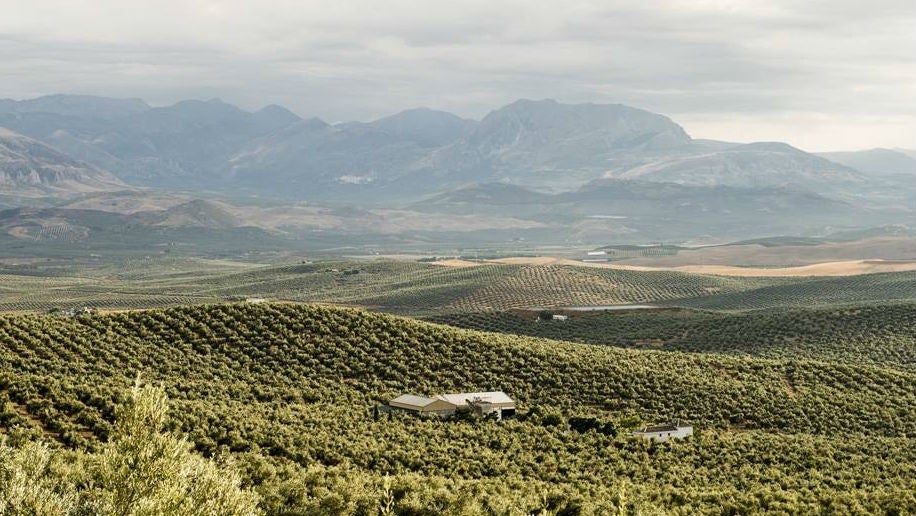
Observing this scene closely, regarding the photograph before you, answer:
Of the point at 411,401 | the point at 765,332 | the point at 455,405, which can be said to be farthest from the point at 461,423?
the point at 765,332

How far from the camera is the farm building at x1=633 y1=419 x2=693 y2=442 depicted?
173 ft

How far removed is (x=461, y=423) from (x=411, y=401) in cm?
397

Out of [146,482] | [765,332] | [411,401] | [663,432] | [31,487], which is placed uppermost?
[146,482]

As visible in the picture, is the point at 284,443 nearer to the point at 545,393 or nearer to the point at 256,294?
the point at 545,393

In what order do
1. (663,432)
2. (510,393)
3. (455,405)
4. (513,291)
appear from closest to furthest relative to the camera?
(663,432) < (455,405) < (510,393) < (513,291)

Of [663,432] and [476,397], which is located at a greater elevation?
[476,397]

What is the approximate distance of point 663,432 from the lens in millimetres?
53531

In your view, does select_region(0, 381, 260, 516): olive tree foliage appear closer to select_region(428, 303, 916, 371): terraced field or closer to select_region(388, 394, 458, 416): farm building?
select_region(388, 394, 458, 416): farm building

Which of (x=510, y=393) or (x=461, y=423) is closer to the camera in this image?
(x=461, y=423)

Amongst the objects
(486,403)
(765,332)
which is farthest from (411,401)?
(765,332)

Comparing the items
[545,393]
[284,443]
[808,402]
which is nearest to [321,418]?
[284,443]

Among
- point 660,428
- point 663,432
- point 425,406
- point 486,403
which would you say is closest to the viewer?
point 663,432

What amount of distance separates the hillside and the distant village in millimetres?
1166

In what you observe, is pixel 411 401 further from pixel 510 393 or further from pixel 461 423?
pixel 510 393
